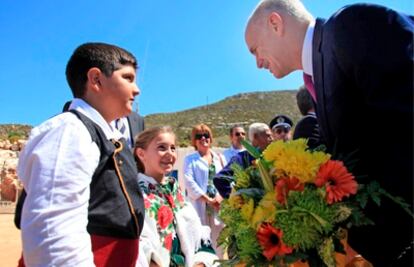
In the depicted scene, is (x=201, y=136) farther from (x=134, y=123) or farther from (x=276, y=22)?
(x=276, y=22)

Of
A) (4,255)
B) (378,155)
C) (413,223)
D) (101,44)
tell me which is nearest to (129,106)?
(101,44)

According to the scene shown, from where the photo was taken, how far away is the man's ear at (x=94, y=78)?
7.28 feet

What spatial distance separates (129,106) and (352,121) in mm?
1159

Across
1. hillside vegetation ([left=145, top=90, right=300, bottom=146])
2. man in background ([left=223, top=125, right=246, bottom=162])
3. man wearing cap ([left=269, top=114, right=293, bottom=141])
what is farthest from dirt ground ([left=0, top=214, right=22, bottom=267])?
hillside vegetation ([left=145, top=90, right=300, bottom=146])

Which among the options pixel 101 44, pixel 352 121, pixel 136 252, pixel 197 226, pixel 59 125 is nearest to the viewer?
pixel 352 121

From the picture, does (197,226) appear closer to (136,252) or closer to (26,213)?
(136,252)

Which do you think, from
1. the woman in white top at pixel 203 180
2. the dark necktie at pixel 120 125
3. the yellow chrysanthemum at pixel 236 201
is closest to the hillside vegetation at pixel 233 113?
the woman in white top at pixel 203 180

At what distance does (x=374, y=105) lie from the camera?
1.45 metres

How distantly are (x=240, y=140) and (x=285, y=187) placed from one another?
323 mm

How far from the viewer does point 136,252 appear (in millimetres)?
2146

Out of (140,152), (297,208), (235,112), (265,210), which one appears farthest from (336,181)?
(235,112)

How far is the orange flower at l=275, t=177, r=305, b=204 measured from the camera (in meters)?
1.62

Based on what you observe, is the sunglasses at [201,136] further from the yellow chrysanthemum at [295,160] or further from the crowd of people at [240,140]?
the yellow chrysanthemum at [295,160]

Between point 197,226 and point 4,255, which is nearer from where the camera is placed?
point 197,226
